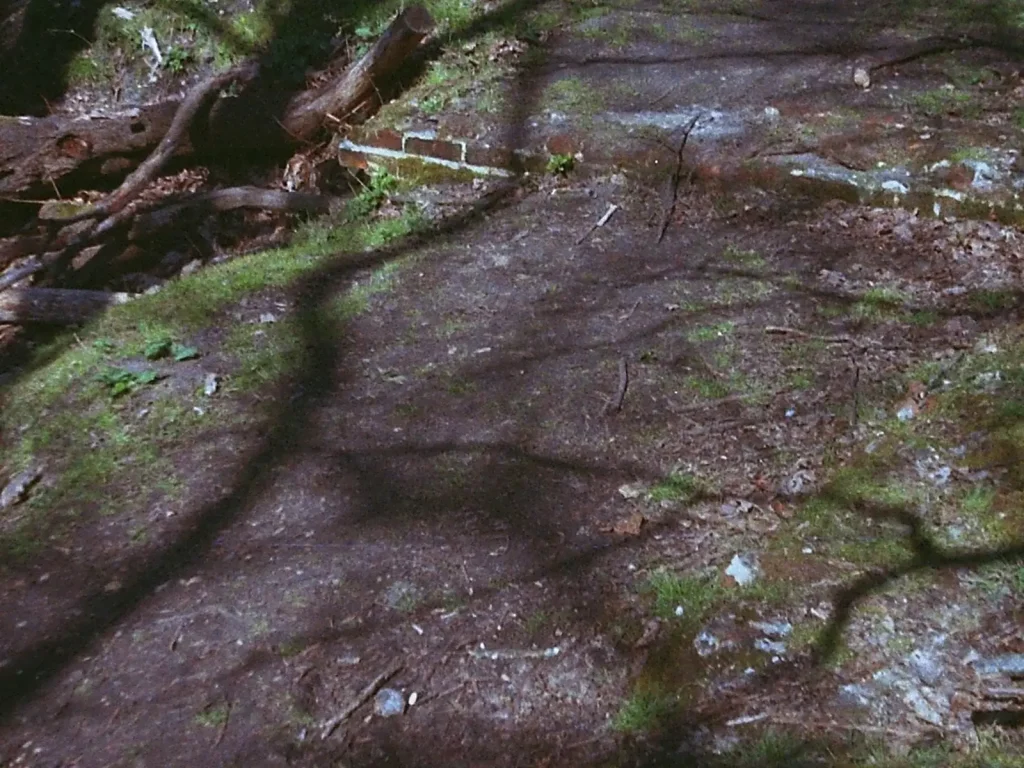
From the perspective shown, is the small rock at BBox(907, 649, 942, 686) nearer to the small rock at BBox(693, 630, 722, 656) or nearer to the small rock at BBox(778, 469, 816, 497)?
the small rock at BBox(693, 630, 722, 656)

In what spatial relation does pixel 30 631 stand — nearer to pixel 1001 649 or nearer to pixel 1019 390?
pixel 1001 649

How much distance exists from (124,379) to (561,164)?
2.54 m

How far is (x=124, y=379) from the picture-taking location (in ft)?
15.0

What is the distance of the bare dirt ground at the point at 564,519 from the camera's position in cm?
285

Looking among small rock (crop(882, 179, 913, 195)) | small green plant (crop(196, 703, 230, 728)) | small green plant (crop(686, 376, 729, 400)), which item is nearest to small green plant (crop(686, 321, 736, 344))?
small green plant (crop(686, 376, 729, 400))

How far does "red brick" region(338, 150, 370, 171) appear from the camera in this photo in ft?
20.4

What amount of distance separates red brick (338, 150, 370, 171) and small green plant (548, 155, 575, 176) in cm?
110

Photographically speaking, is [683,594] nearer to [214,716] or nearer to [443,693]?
[443,693]

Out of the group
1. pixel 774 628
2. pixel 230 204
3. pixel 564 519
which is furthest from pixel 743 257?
pixel 230 204

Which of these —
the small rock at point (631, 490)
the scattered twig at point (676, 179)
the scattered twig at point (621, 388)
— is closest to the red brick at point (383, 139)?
the scattered twig at point (676, 179)

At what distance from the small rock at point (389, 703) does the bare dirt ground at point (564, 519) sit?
2cm

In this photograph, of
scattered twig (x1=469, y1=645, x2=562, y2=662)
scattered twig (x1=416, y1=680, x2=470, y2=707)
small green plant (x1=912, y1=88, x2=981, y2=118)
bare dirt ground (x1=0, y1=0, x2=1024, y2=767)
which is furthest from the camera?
small green plant (x1=912, y1=88, x2=981, y2=118)

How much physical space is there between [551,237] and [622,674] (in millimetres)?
2836

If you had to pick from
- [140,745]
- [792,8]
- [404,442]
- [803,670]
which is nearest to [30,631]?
[140,745]
